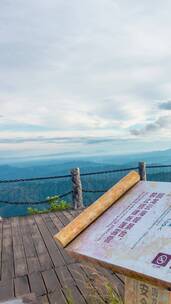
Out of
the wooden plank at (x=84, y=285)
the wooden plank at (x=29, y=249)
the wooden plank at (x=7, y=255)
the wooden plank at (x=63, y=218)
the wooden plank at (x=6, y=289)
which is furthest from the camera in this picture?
the wooden plank at (x=63, y=218)

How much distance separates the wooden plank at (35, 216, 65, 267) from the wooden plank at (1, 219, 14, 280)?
0.61 m

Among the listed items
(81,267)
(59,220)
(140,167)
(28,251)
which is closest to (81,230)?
(81,267)

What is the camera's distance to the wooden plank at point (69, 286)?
3.78 m

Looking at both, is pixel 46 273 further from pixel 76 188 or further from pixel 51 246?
pixel 76 188

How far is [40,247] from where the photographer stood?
5.67 m

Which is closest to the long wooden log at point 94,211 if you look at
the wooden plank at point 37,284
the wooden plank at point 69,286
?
the wooden plank at point 69,286

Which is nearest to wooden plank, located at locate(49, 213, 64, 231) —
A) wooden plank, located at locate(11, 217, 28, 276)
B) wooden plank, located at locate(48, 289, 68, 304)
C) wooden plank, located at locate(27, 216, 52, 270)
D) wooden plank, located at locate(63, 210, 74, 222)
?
wooden plank, located at locate(63, 210, 74, 222)

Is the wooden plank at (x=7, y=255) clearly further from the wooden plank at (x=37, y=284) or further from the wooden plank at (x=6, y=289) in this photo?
the wooden plank at (x=37, y=284)

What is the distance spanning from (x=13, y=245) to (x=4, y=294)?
1.91 metres

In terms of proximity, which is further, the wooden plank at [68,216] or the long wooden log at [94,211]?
the wooden plank at [68,216]

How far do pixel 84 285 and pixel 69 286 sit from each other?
18 cm

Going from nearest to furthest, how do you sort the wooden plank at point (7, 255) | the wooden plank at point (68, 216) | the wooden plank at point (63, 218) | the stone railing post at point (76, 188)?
the wooden plank at point (7, 255), the wooden plank at point (63, 218), the wooden plank at point (68, 216), the stone railing post at point (76, 188)

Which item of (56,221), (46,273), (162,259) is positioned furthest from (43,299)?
(56,221)

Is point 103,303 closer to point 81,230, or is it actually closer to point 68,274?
point 68,274
